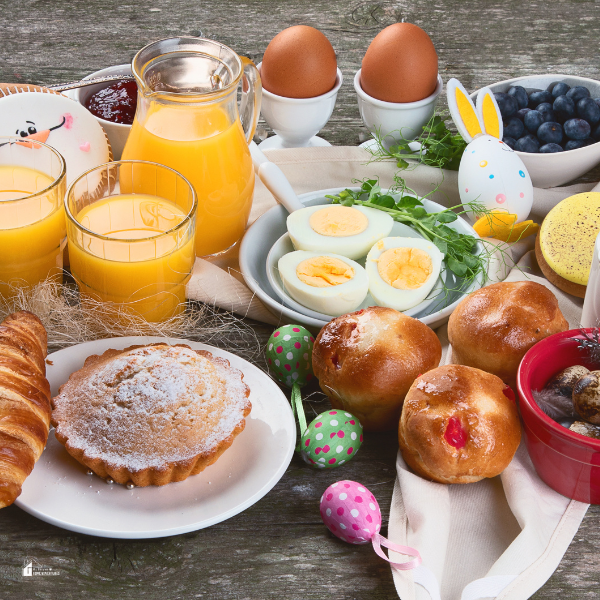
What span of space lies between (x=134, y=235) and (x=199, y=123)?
293 millimetres

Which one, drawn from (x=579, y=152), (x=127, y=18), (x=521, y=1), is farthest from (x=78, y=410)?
(x=521, y=1)

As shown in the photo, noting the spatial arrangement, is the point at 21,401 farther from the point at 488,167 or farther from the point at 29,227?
the point at 488,167

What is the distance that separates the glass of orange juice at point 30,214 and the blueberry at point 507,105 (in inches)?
45.7

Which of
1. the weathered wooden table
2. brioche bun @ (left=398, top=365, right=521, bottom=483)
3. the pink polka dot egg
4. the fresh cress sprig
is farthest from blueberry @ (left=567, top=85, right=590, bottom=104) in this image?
the pink polka dot egg

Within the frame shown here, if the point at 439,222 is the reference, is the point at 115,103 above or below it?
above

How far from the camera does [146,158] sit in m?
1.61

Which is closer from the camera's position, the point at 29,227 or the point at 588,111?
the point at 29,227

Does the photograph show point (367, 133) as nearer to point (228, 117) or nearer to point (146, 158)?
point (228, 117)

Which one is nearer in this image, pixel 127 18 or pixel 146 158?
pixel 146 158

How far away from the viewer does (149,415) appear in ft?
3.93

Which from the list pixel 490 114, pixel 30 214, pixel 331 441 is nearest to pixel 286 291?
pixel 331 441

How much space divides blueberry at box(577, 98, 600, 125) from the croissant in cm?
145

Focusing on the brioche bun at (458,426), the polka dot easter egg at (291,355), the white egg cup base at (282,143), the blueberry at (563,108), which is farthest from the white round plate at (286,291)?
the blueberry at (563,108)

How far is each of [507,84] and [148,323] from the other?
1236 millimetres
